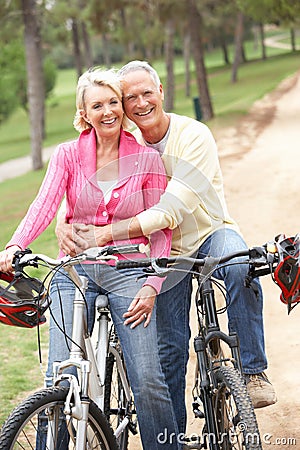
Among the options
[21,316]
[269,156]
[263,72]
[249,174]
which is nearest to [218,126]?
[269,156]

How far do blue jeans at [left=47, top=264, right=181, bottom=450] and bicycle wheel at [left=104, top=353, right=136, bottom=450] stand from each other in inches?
19.4

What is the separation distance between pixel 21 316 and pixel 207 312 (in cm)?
83

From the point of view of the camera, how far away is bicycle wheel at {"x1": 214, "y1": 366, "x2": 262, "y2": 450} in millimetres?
3625

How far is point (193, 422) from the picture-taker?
5.65 m

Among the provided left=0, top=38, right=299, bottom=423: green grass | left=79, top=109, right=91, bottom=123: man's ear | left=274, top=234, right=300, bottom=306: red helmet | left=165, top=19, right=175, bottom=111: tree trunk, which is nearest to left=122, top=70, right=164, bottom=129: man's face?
left=79, top=109, right=91, bottom=123: man's ear

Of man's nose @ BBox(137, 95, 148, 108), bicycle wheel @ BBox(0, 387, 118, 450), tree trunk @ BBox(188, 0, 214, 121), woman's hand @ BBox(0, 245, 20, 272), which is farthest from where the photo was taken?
tree trunk @ BBox(188, 0, 214, 121)

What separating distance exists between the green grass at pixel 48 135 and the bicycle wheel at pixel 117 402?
1653 millimetres

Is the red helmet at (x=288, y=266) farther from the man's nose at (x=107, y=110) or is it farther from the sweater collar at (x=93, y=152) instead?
the man's nose at (x=107, y=110)

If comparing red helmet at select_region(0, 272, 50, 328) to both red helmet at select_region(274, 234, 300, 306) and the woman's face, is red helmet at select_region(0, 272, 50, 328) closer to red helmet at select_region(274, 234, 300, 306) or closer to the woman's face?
the woman's face

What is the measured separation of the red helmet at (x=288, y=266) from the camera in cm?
369

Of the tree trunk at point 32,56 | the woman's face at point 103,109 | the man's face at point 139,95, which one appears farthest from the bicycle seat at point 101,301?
the tree trunk at point 32,56

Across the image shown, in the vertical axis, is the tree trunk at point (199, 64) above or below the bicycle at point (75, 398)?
above

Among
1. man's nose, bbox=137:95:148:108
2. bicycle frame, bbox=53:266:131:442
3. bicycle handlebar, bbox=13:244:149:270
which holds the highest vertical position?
man's nose, bbox=137:95:148:108

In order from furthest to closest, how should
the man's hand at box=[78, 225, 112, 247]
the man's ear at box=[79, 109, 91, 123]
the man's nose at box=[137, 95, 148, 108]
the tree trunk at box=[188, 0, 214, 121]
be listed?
the tree trunk at box=[188, 0, 214, 121], the man's nose at box=[137, 95, 148, 108], the man's ear at box=[79, 109, 91, 123], the man's hand at box=[78, 225, 112, 247]
